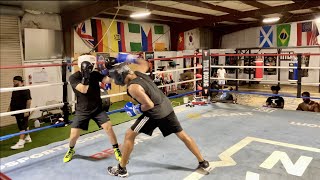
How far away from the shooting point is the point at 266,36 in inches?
435

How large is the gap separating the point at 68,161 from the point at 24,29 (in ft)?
13.5

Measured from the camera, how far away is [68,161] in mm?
2537

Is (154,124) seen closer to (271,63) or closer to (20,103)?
(20,103)

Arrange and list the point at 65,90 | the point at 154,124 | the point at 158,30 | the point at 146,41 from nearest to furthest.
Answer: the point at 154,124, the point at 65,90, the point at 146,41, the point at 158,30

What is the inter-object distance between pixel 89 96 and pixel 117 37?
591cm

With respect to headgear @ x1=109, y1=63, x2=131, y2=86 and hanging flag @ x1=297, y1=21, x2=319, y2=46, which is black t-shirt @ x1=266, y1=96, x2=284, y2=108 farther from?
hanging flag @ x1=297, y1=21, x2=319, y2=46

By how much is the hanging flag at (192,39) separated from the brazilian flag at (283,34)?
3241 mm

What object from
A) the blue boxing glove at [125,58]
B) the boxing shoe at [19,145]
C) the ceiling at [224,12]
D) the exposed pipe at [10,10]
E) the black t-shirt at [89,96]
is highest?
the ceiling at [224,12]

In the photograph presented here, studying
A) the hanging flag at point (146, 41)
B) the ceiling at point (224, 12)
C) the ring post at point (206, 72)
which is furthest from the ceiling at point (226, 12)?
the ring post at point (206, 72)

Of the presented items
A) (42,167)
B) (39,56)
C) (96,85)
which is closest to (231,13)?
(39,56)

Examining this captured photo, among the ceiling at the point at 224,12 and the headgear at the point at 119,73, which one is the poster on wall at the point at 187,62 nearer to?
the ceiling at the point at 224,12

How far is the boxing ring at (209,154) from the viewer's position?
7.23 ft

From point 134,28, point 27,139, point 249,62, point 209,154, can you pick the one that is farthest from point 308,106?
point 249,62

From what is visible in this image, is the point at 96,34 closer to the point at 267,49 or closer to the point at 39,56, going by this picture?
the point at 39,56
